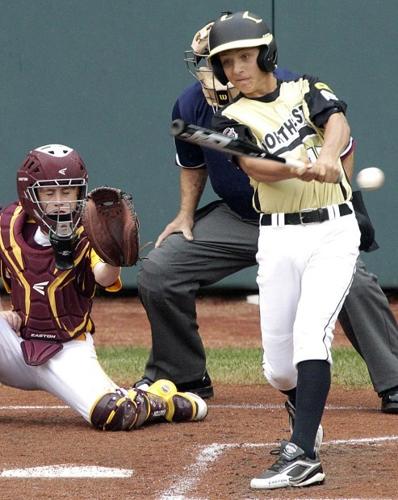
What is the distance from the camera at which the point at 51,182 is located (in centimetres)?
545

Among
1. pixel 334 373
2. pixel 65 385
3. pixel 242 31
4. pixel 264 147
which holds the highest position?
pixel 242 31

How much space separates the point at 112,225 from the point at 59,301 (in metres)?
0.62

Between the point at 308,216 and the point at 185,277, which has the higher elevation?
the point at 308,216

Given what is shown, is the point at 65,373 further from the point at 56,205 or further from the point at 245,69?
the point at 245,69

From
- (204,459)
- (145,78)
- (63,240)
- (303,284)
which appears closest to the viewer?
(303,284)

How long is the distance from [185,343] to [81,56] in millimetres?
4139

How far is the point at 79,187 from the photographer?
18.2ft

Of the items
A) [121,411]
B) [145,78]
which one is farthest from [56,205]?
[145,78]

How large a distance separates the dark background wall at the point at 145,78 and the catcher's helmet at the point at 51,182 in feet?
14.4

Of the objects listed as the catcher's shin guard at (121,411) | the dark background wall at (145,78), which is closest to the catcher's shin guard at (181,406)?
the catcher's shin guard at (121,411)

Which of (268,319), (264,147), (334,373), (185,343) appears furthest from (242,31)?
(334,373)

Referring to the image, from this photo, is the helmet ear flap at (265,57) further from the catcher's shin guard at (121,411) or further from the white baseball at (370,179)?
the catcher's shin guard at (121,411)

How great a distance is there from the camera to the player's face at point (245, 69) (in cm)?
461

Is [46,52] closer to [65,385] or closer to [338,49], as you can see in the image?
[338,49]
